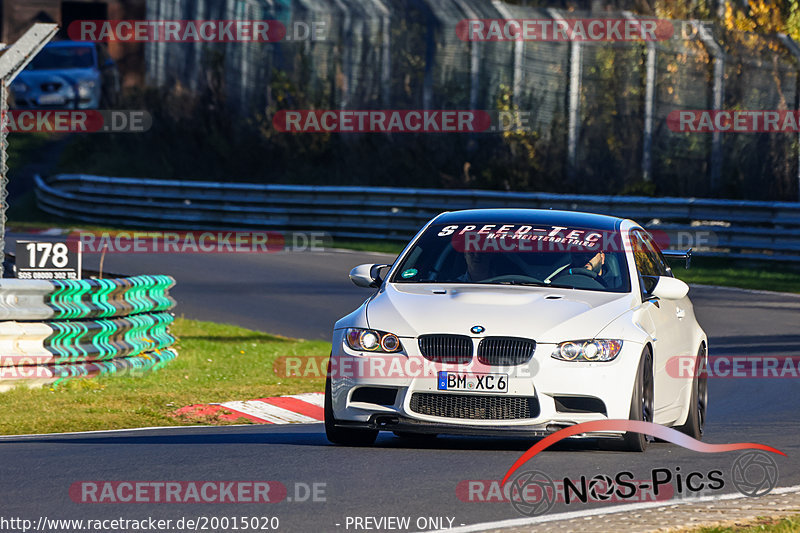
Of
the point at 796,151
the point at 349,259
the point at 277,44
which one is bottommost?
the point at 349,259

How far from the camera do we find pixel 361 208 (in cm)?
2962

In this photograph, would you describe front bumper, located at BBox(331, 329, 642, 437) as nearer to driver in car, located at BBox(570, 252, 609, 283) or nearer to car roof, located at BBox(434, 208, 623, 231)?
driver in car, located at BBox(570, 252, 609, 283)

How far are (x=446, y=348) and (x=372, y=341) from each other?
0.48 m

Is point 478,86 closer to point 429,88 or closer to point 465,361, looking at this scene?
point 429,88

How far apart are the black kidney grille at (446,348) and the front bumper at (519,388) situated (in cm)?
4

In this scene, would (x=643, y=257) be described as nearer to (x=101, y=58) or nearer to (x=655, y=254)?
(x=655, y=254)

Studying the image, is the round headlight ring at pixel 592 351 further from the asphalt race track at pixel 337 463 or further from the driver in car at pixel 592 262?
the driver in car at pixel 592 262

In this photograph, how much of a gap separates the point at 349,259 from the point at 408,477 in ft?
58.3

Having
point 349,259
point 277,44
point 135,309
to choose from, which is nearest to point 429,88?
point 277,44

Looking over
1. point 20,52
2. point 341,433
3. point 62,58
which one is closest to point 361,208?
point 62,58

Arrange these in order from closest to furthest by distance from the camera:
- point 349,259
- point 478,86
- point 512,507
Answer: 1. point 512,507
2. point 349,259
3. point 478,86

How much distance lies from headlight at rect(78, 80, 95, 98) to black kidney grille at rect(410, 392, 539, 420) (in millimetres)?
31989

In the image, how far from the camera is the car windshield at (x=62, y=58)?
39.2m

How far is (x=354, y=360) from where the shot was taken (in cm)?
874
